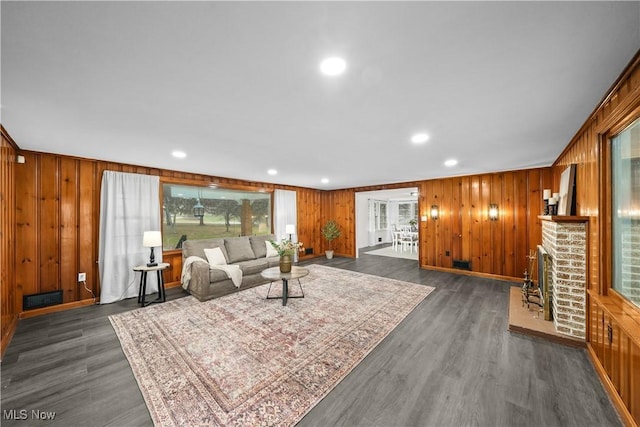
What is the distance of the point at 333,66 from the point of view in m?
1.42

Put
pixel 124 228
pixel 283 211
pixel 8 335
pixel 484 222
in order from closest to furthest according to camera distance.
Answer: pixel 8 335
pixel 124 228
pixel 484 222
pixel 283 211

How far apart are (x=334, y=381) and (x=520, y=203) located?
5303 mm

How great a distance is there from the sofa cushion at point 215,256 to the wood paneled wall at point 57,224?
1.68m

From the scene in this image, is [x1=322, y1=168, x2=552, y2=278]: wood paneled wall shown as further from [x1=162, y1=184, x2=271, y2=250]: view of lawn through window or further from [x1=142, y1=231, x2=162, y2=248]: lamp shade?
[x1=142, y1=231, x2=162, y2=248]: lamp shade

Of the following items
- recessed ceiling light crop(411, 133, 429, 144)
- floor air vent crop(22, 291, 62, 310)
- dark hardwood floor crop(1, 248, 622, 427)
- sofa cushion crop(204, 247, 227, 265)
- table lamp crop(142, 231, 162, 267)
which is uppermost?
recessed ceiling light crop(411, 133, 429, 144)

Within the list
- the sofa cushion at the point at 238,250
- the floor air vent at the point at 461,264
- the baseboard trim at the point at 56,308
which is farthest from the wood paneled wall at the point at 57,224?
the floor air vent at the point at 461,264

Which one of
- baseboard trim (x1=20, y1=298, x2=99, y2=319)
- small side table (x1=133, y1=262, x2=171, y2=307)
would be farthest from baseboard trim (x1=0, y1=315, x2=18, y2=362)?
small side table (x1=133, y1=262, x2=171, y2=307)

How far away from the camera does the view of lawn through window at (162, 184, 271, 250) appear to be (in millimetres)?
4812

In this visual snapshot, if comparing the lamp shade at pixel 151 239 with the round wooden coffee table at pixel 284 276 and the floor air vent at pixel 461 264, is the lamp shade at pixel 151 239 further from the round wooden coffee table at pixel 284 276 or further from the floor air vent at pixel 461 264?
the floor air vent at pixel 461 264

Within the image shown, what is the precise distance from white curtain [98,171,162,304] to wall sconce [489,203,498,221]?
6978 mm

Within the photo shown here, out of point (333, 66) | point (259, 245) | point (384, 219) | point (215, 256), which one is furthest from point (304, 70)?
point (384, 219)

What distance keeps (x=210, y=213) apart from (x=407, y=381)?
5.10 m

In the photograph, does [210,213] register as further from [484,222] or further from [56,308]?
[484,222]

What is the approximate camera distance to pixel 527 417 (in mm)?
1604
